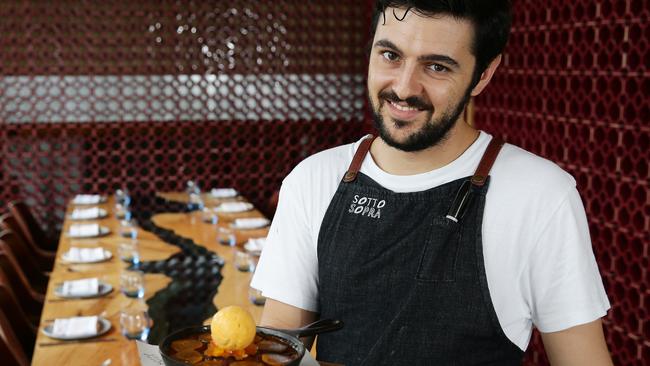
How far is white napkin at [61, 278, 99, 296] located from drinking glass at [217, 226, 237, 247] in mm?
874

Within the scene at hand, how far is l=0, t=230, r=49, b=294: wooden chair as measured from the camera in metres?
3.98

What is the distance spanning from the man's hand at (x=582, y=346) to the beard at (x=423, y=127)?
43 centimetres

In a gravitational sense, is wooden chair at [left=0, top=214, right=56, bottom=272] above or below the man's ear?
below

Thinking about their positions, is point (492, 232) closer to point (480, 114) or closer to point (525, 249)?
point (525, 249)

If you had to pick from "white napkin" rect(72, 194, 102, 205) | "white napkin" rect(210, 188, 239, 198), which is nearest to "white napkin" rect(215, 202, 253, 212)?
"white napkin" rect(210, 188, 239, 198)

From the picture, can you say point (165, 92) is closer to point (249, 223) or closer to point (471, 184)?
point (249, 223)

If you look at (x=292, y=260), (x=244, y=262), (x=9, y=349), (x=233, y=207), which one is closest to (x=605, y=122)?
(x=244, y=262)

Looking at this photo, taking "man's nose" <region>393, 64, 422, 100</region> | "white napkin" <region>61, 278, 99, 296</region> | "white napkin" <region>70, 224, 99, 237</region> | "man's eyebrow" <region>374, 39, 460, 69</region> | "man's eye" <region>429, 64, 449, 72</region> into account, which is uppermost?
"man's eyebrow" <region>374, 39, 460, 69</region>

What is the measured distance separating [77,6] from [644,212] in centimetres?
440

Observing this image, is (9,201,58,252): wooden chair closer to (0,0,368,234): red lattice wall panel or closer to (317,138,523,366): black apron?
(0,0,368,234): red lattice wall panel

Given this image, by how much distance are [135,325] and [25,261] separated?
207 cm

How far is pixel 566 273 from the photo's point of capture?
134cm

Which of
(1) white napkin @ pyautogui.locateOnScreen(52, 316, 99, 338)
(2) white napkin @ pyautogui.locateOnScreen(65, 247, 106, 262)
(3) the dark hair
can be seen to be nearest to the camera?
(3) the dark hair

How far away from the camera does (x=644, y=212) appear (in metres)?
3.10
